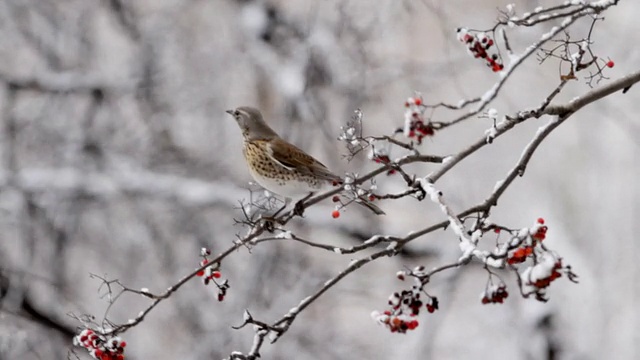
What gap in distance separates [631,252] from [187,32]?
5.59m

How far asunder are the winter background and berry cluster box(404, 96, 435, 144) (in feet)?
14.4

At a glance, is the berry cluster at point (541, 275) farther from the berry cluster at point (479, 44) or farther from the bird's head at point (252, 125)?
the bird's head at point (252, 125)

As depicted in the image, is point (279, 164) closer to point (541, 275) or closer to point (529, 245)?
point (529, 245)

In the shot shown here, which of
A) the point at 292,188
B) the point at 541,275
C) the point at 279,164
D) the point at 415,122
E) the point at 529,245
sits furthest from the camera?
the point at 279,164

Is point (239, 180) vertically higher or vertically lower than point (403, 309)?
higher

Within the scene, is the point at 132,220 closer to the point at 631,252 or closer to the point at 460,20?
the point at 460,20

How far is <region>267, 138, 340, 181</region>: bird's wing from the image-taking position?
4156mm

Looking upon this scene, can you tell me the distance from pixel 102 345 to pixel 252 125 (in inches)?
75.4

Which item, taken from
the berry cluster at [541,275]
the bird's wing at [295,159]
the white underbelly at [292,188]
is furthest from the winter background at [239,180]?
the berry cluster at [541,275]

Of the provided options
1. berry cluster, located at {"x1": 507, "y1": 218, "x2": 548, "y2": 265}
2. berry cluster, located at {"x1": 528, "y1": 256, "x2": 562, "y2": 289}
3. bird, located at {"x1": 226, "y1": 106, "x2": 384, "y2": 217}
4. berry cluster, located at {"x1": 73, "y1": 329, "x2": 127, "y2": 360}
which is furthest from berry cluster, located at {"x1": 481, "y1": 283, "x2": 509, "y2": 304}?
bird, located at {"x1": 226, "y1": 106, "x2": 384, "y2": 217}

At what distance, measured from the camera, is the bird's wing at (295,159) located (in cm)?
416

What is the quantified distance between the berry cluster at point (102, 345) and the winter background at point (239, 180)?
3932 mm

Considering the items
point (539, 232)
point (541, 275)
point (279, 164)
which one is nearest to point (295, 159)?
point (279, 164)

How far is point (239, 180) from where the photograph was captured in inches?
362
